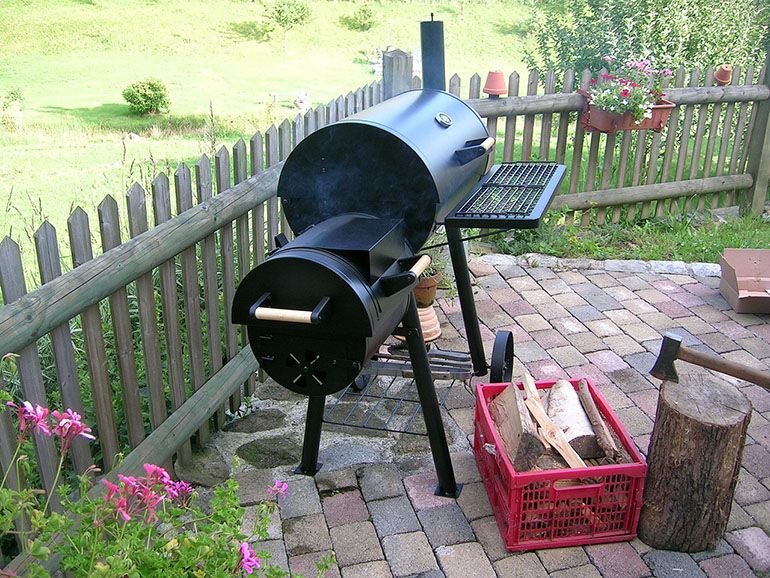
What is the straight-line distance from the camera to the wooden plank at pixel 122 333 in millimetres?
2531

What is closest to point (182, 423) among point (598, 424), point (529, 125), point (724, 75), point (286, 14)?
point (598, 424)

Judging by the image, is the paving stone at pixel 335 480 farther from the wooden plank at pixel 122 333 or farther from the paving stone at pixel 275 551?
the wooden plank at pixel 122 333

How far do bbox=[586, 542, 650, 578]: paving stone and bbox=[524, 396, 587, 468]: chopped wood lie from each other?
0.36 metres

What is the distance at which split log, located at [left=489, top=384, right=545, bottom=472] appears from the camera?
2.70m

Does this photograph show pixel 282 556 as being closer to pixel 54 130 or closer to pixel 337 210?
pixel 337 210

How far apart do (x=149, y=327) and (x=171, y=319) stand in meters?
0.18

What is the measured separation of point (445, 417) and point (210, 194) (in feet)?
5.09

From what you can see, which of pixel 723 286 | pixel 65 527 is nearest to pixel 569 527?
pixel 65 527

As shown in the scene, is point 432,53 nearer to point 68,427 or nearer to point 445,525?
point 445,525

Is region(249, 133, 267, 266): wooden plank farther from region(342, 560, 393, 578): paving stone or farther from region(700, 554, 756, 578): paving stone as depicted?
region(700, 554, 756, 578): paving stone

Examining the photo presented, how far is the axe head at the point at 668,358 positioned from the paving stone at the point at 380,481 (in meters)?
1.17

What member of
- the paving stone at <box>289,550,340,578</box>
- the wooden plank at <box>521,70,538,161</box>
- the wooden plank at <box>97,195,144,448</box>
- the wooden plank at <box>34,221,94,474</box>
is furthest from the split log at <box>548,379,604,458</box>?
the wooden plank at <box>521,70,538,161</box>

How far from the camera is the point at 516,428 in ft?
9.32

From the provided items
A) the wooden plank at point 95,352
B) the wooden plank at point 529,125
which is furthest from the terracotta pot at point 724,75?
the wooden plank at point 95,352
